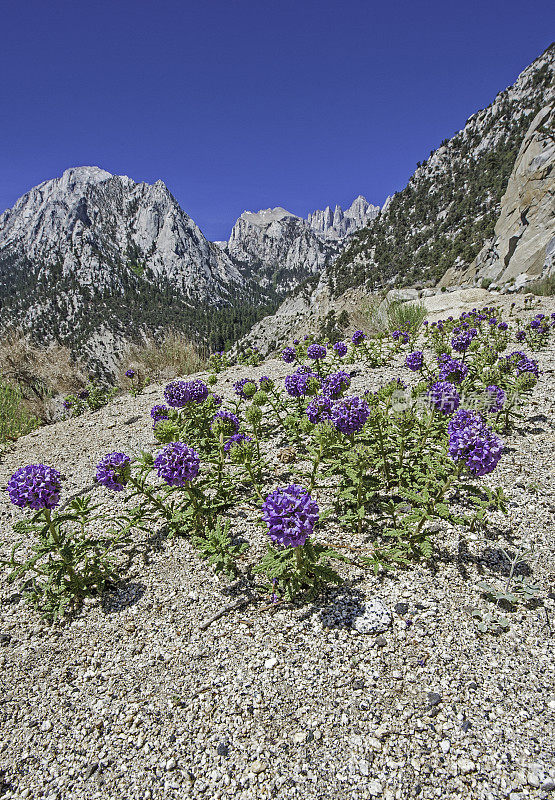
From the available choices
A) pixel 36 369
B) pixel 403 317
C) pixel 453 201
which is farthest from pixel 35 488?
pixel 453 201

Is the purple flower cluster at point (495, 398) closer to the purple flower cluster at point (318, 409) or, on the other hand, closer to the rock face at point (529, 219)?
the purple flower cluster at point (318, 409)

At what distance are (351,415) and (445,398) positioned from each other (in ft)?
4.20

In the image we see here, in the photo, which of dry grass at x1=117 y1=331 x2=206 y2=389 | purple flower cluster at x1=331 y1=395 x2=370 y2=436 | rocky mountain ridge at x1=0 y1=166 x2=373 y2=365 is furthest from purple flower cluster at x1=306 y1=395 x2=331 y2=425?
rocky mountain ridge at x1=0 y1=166 x2=373 y2=365

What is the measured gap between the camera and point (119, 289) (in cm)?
14825

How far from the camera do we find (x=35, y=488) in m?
3.26

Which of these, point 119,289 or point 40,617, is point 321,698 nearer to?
point 40,617

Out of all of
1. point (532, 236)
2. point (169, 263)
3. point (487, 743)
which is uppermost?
point (169, 263)

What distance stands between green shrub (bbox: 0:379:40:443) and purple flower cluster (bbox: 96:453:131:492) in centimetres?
642

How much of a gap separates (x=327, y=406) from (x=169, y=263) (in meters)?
201

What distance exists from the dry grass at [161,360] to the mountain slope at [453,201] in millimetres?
42506

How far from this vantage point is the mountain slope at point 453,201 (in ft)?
185

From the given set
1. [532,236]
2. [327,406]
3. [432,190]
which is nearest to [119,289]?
[432,190]

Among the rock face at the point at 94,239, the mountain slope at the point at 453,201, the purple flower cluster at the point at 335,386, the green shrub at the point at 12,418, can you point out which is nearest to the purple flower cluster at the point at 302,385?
the purple flower cluster at the point at 335,386

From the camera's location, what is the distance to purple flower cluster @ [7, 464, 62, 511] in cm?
324
